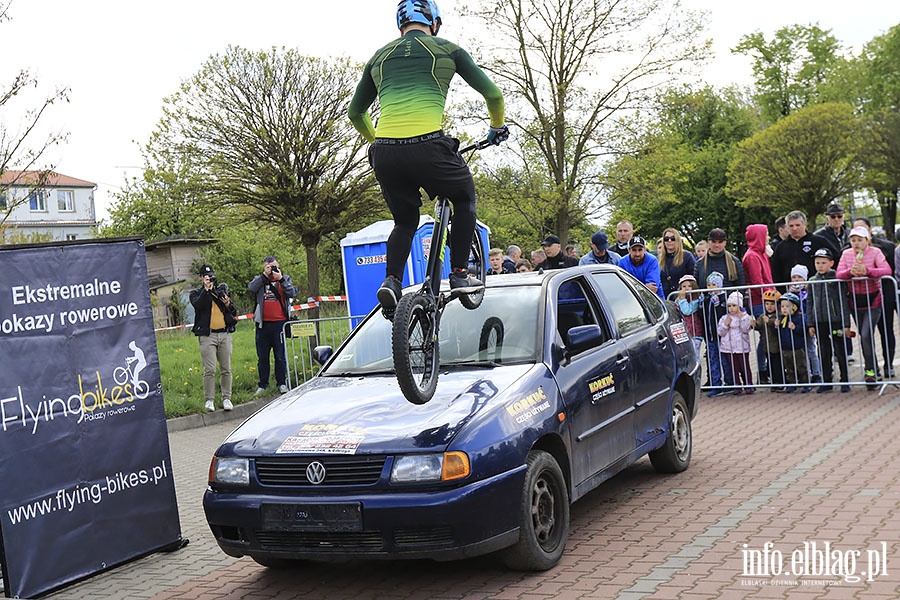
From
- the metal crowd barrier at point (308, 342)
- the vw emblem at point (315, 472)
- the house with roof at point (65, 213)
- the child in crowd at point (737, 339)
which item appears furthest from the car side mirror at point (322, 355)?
the house with roof at point (65, 213)

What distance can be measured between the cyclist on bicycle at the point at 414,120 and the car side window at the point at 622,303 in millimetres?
1557

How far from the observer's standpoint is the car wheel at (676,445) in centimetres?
773

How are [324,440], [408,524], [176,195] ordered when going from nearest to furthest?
[408,524] < [324,440] < [176,195]

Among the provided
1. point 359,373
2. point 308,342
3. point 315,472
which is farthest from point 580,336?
point 308,342

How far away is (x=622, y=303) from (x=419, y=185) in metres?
2.24

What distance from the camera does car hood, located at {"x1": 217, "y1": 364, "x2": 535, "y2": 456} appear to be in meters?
5.12

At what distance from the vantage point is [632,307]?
7633mm

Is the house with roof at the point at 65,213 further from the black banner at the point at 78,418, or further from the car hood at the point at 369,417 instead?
the car hood at the point at 369,417

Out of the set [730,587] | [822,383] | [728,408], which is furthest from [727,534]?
[822,383]

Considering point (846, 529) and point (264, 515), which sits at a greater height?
point (264, 515)

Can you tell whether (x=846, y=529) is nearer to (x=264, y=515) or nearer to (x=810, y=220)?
(x=264, y=515)

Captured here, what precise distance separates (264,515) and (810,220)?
179 feet

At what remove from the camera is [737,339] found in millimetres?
12539

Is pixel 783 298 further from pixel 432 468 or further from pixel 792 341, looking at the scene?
pixel 432 468
